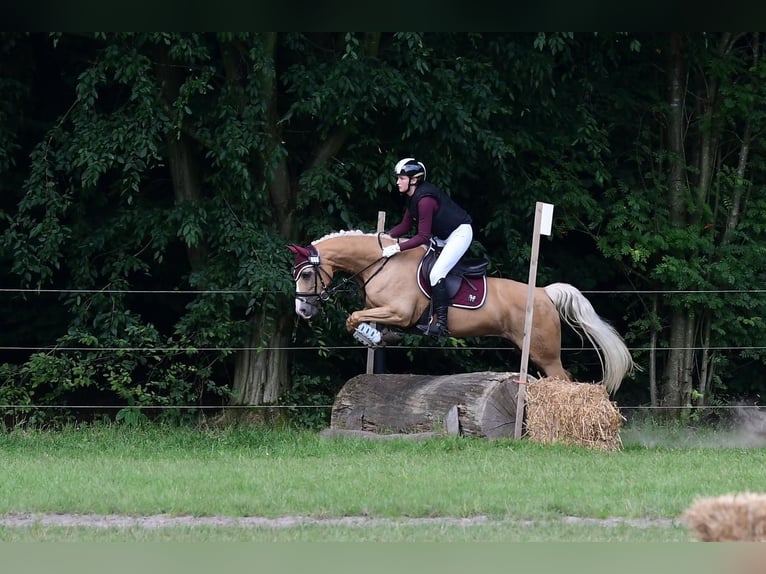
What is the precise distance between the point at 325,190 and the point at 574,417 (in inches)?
188

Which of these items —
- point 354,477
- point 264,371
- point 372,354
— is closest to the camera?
point 354,477

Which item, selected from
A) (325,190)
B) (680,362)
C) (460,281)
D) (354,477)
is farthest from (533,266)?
(680,362)

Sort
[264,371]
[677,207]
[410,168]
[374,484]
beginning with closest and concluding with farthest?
[374,484] → [410,168] → [264,371] → [677,207]

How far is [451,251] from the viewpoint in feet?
39.2

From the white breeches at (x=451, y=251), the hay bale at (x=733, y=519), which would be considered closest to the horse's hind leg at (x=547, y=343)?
the white breeches at (x=451, y=251)

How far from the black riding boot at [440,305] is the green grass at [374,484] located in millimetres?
1556

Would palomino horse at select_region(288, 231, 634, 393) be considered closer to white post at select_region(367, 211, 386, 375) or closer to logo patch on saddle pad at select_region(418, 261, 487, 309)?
logo patch on saddle pad at select_region(418, 261, 487, 309)

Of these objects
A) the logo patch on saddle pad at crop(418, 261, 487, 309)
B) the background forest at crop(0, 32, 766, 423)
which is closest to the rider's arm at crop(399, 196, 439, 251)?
the logo patch on saddle pad at crop(418, 261, 487, 309)

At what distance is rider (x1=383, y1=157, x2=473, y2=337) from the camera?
11766mm

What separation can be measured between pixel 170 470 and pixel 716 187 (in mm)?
10259

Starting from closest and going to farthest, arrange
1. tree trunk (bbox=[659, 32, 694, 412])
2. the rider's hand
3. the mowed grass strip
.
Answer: the mowed grass strip < the rider's hand < tree trunk (bbox=[659, 32, 694, 412])

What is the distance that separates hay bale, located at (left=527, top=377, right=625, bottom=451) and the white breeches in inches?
67.5

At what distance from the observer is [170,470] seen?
951cm

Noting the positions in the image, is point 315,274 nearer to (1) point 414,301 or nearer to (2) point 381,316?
(2) point 381,316
